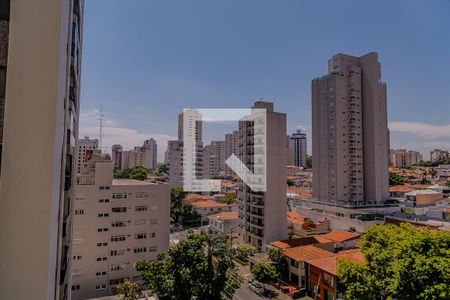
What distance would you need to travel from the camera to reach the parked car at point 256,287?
957 centimetres

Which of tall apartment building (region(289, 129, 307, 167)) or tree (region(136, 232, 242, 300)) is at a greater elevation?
tall apartment building (region(289, 129, 307, 167))

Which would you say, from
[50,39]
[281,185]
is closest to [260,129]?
[281,185]

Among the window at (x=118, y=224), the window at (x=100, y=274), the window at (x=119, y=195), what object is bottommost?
the window at (x=100, y=274)

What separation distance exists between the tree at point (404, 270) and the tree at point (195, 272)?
2646mm

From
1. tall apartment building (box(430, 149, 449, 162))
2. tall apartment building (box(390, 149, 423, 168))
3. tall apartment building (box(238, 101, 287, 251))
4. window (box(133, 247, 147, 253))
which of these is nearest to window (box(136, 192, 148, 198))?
window (box(133, 247, 147, 253))

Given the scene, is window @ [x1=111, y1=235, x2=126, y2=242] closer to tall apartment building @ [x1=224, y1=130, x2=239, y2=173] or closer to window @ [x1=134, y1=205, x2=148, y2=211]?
window @ [x1=134, y1=205, x2=148, y2=211]

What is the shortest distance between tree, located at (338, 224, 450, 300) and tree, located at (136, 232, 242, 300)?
8.68 feet

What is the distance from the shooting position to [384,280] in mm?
5102

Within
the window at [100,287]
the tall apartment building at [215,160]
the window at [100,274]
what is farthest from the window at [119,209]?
the tall apartment building at [215,160]

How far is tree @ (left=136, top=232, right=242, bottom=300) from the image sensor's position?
6.08 m

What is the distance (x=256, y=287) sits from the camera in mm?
9797

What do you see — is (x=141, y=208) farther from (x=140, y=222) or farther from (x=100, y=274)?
(x=100, y=274)

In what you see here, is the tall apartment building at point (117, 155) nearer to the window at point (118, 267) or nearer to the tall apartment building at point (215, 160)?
the tall apartment building at point (215, 160)

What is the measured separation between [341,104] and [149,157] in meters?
30.7
